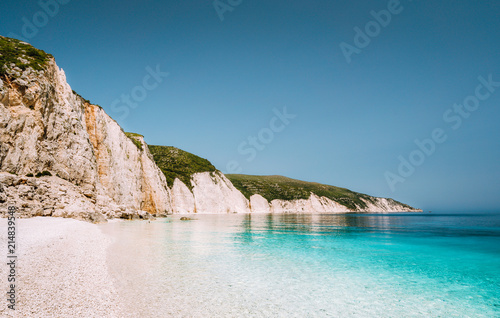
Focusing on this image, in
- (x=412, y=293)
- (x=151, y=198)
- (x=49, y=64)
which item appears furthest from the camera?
(x=151, y=198)

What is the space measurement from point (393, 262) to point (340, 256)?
244cm

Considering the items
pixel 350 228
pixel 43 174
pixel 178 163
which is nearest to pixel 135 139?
pixel 178 163

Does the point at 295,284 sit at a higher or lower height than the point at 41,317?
lower

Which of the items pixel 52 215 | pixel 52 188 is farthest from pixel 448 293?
pixel 52 188

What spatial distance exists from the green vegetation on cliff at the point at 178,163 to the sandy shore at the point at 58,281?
2221 inches

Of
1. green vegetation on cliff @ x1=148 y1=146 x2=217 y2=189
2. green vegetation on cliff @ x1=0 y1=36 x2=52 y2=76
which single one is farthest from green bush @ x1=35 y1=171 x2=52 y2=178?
green vegetation on cliff @ x1=148 y1=146 x2=217 y2=189

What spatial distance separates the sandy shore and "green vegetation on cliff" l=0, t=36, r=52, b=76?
71.7 ft

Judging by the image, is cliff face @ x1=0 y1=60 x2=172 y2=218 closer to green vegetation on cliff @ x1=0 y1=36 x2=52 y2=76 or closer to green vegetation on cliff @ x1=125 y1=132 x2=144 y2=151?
green vegetation on cliff @ x1=0 y1=36 x2=52 y2=76

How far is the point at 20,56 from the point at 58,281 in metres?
30.8

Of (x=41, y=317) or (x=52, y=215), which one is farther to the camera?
(x=52, y=215)

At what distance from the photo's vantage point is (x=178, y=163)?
259 ft

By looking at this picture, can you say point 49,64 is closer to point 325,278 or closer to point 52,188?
point 52,188

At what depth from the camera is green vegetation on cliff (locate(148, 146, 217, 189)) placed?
231 ft

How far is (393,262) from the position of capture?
1265 centimetres
